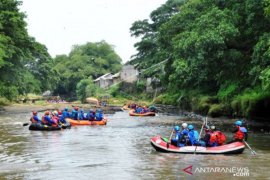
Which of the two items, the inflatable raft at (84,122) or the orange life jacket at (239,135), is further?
the inflatable raft at (84,122)

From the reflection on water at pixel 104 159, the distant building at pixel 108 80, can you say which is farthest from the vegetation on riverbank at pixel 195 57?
the distant building at pixel 108 80

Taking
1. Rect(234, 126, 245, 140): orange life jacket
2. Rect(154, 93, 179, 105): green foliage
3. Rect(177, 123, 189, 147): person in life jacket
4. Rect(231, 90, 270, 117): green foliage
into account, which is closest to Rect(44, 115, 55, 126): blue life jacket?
Rect(177, 123, 189, 147): person in life jacket

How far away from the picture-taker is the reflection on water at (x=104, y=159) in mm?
13750

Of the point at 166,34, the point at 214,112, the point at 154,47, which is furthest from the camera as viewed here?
the point at 154,47

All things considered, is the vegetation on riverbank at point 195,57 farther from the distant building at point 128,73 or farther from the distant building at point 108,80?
the distant building at point 108,80

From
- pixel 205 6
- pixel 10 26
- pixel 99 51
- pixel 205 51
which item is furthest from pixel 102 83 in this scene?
pixel 205 51

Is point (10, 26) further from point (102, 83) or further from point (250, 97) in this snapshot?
point (102, 83)

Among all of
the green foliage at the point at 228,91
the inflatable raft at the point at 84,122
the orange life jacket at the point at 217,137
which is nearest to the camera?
the orange life jacket at the point at 217,137

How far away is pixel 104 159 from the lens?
16719 mm

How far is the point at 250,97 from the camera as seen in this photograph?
104 ft

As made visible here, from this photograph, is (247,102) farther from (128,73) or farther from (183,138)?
(128,73)

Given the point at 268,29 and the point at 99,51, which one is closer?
the point at 268,29

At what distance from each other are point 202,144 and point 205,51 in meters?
9.19

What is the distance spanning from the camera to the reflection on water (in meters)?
13.8
